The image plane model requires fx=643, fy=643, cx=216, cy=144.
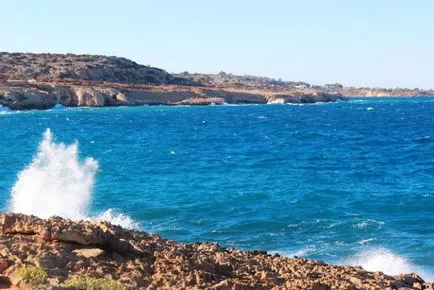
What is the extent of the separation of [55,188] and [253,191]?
8262 mm

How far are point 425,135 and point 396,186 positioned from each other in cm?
3372

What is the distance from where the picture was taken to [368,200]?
25.3m

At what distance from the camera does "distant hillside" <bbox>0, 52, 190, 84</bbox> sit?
147000 mm

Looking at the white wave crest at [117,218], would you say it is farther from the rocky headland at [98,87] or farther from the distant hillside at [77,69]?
the distant hillside at [77,69]

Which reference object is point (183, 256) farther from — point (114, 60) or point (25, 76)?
point (114, 60)

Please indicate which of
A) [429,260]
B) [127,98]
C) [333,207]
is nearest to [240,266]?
[429,260]

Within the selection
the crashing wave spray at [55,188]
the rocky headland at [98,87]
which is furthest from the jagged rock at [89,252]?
the rocky headland at [98,87]

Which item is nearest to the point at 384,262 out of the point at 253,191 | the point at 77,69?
the point at 253,191

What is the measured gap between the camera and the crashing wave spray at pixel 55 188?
2372 centimetres

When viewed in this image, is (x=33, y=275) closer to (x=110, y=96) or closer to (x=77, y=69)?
(x=110, y=96)

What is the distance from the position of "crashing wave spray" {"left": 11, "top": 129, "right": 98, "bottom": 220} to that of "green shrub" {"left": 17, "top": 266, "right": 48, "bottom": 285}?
14.3 meters

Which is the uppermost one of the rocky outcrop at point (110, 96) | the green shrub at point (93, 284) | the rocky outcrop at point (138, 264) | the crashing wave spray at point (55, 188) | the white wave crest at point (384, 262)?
the green shrub at point (93, 284)

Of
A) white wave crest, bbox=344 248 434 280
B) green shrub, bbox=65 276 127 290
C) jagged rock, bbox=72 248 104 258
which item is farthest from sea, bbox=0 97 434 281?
green shrub, bbox=65 276 127 290

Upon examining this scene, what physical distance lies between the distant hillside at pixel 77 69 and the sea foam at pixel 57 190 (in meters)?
106
